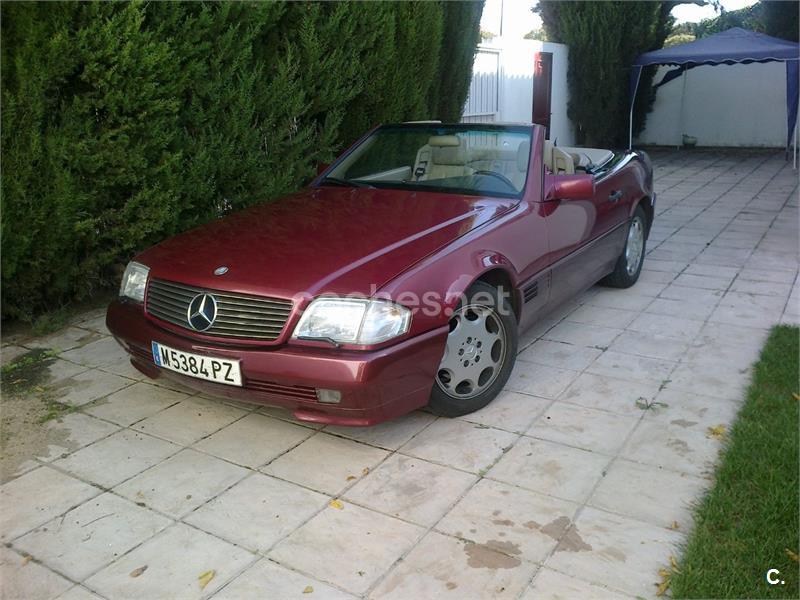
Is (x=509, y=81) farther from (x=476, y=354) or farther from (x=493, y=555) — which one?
(x=493, y=555)

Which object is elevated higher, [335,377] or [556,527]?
[335,377]

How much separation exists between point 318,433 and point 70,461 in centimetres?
113

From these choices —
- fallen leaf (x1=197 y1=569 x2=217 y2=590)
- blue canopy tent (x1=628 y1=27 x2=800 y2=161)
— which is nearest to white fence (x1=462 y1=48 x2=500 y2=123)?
blue canopy tent (x1=628 y1=27 x2=800 y2=161)

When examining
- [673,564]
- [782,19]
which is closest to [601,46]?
[782,19]

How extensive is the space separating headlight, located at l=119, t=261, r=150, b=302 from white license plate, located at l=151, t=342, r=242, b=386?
396mm

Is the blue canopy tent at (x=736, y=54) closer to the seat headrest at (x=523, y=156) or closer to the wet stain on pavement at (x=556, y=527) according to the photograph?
the seat headrest at (x=523, y=156)

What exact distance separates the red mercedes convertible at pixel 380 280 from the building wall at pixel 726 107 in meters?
13.1

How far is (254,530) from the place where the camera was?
275 cm

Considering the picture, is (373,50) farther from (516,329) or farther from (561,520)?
(561,520)

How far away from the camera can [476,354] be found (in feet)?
12.0

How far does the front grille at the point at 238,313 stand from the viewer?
3113 millimetres

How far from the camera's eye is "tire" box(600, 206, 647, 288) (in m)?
5.72

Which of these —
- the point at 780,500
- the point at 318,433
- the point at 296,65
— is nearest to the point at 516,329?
the point at 318,433

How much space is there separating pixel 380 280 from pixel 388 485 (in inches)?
34.5
